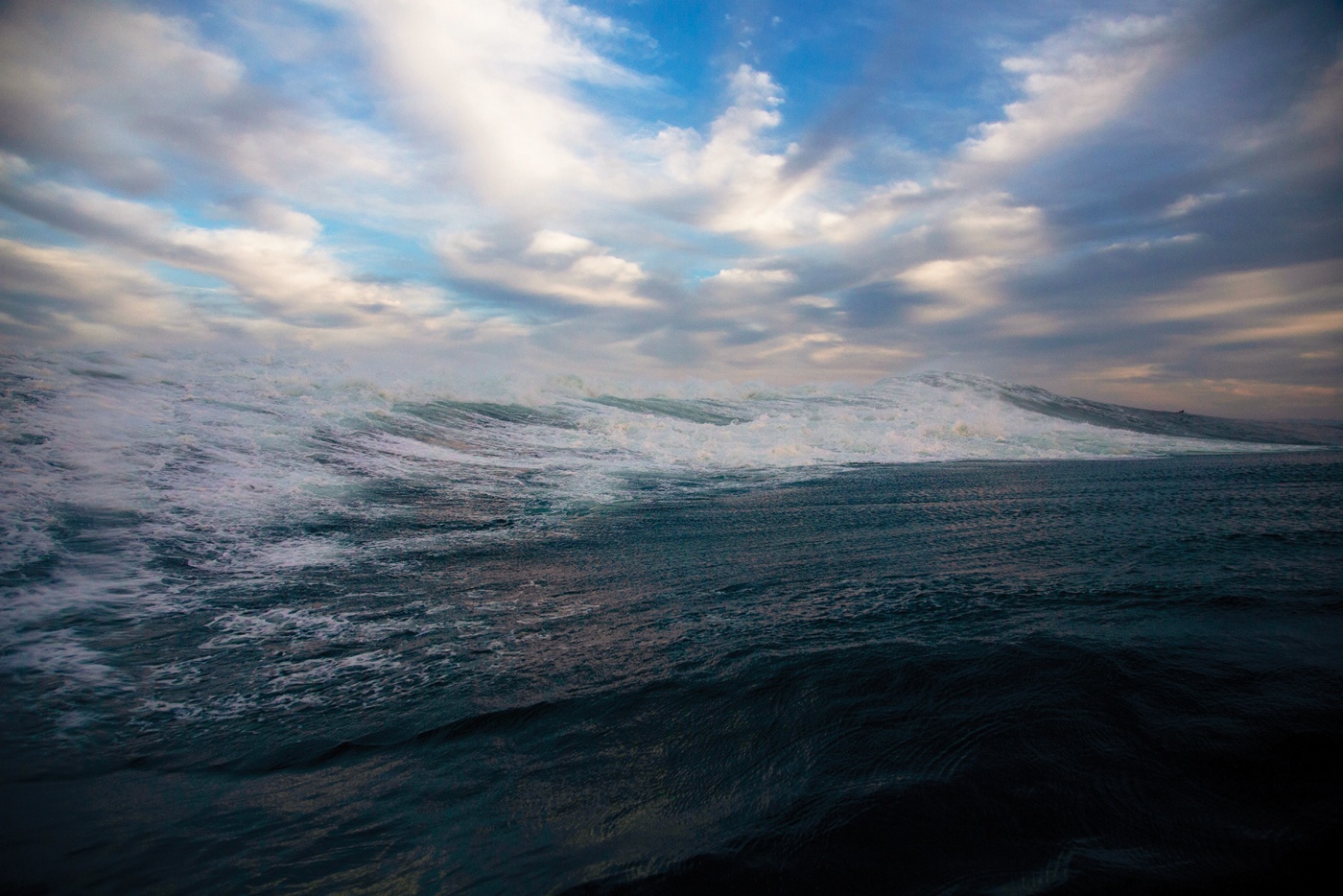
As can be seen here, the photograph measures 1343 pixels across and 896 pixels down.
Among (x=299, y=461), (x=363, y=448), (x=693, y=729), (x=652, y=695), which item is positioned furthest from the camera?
(x=363, y=448)

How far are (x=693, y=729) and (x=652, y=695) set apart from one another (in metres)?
0.49

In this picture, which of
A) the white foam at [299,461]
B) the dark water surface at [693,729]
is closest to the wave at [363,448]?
the white foam at [299,461]

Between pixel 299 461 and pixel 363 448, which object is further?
pixel 363 448

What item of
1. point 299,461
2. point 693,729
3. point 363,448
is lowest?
point 693,729

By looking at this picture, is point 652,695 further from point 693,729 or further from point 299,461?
point 299,461

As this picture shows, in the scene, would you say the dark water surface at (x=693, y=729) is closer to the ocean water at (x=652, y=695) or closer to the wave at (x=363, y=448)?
the ocean water at (x=652, y=695)

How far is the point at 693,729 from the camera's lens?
3480 mm

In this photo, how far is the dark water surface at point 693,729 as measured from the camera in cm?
245

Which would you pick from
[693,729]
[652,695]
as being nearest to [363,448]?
[652,695]

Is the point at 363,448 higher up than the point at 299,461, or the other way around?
the point at 363,448

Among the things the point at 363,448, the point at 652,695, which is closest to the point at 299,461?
the point at 363,448

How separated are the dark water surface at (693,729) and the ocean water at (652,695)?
20 millimetres

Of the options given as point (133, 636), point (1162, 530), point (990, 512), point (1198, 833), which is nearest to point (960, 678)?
point (1198, 833)

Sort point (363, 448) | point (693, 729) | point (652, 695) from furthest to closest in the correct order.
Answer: point (363, 448)
point (652, 695)
point (693, 729)
